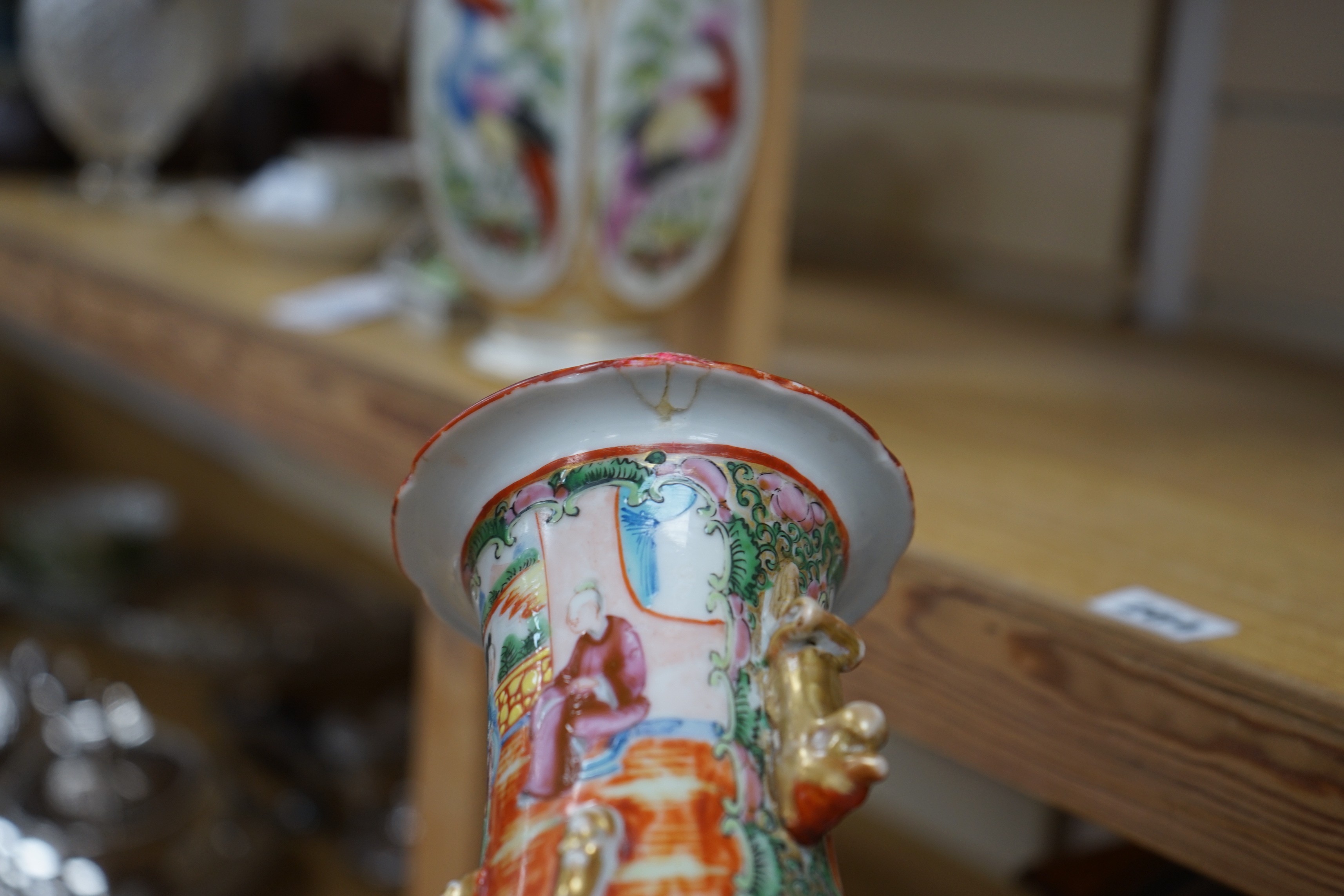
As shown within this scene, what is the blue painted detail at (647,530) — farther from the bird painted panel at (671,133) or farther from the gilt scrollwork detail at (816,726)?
the bird painted panel at (671,133)

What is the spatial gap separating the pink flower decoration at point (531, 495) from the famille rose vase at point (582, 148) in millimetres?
371

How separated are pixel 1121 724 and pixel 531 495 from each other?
25cm

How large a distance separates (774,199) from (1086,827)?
1.71 feet

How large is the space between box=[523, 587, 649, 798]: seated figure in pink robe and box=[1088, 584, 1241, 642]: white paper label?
24 cm

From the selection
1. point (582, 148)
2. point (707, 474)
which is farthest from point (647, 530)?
point (582, 148)

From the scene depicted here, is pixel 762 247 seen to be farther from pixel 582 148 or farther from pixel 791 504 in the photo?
pixel 791 504

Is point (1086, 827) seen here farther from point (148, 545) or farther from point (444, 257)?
point (148, 545)

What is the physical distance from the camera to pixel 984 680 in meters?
0.52

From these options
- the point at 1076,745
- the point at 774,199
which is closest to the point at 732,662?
the point at 1076,745

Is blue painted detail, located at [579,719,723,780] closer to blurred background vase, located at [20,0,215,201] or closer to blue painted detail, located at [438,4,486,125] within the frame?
blue painted detail, located at [438,4,486,125]

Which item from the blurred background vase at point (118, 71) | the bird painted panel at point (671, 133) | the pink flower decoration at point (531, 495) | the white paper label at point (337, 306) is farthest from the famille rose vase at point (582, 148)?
the blurred background vase at point (118, 71)

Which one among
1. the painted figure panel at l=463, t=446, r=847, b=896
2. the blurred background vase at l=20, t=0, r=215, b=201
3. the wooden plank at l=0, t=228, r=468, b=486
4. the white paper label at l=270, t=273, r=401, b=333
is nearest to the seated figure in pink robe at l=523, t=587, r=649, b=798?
the painted figure panel at l=463, t=446, r=847, b=896

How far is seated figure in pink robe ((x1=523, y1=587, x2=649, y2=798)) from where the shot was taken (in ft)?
1.00

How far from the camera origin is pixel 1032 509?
0.61m
